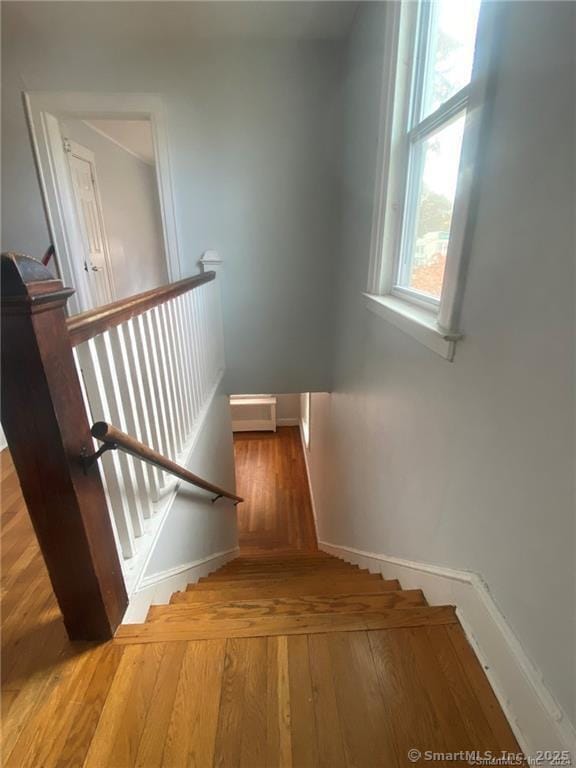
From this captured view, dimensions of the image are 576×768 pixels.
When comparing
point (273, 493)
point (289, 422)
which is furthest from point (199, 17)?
point (289, 422)

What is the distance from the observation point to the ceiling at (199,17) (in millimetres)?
2105

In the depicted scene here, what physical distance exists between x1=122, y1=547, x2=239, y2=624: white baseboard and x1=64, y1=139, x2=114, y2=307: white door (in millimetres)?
2496

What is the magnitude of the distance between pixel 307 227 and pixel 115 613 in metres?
2.87

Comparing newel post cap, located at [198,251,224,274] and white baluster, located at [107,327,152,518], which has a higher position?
newel post cap, located at [198,251,224,274]

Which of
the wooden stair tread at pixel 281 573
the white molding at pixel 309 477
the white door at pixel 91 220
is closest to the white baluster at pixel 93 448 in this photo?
the wooden stair tread at pixel 281 573

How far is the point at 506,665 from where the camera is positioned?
0.83 m

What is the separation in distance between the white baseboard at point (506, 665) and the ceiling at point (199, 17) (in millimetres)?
3133

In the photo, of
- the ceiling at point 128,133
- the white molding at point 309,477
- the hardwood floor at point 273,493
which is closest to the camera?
the ceiling at point 128,133

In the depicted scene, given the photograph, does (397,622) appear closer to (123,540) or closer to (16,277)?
(123,540)

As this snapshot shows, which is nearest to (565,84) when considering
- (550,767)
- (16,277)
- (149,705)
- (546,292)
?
(546,292)

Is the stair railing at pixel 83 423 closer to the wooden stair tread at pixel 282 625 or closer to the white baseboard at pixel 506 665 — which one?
the wooden stair tread at pixel 282 625

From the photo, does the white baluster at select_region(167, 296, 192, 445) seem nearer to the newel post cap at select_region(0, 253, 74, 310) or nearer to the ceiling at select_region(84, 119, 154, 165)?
the newel post cap at select_region(0, 253, 74, 310)

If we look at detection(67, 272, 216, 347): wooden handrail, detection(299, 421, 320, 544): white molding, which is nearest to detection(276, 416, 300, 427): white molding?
detection(299, 421, 320, 544): white molding

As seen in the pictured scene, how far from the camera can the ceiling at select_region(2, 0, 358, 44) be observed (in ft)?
6.91
